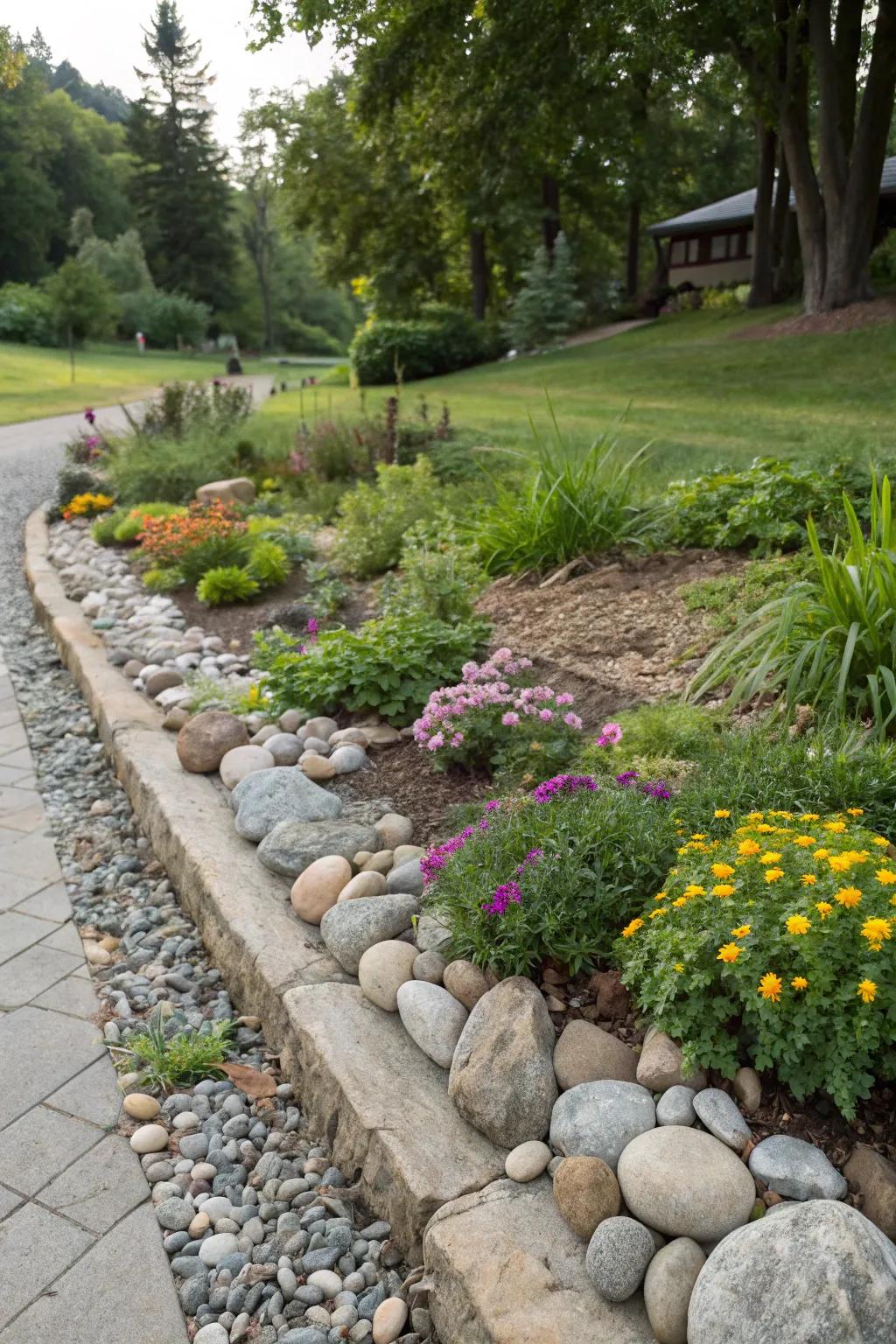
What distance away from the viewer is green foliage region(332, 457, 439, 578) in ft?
20.2

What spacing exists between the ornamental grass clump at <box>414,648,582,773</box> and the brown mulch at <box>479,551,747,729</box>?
13.3 inches

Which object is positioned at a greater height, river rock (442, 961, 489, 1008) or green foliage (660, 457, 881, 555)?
green foliage (660, 457, 881, 555)

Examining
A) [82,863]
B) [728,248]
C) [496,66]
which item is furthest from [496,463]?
[728,248]

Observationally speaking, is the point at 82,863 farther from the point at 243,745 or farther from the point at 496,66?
the point at 496,66

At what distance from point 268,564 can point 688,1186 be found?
504 cm

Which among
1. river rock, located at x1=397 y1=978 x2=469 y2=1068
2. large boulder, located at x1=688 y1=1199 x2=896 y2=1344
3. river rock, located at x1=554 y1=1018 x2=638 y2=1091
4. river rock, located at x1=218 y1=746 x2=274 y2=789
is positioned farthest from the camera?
river rock, located at x1=218 y1=746 x2=274 y2=789

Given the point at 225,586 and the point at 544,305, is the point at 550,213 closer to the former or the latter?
the point at 544,305

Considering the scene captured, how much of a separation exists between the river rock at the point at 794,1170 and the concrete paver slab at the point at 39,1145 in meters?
1.57

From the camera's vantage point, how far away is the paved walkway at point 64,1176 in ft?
6.44

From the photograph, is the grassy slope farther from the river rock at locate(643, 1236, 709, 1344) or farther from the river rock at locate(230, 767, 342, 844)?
the river rock at locate(643, 1236, 709, 1344)

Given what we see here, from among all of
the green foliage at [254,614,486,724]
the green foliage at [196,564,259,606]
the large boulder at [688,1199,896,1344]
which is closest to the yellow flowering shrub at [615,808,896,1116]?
the large boulder at [688,1199,896,1344]

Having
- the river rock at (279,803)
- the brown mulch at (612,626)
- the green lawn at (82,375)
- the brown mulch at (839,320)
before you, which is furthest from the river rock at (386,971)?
the green lawn at (82,375)

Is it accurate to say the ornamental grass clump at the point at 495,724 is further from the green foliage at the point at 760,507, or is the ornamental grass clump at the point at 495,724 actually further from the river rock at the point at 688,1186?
the green foliage at the point at 760,507

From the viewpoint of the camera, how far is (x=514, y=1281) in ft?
5.82
